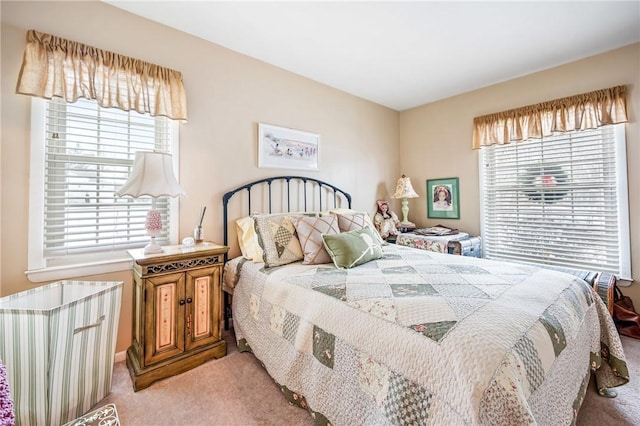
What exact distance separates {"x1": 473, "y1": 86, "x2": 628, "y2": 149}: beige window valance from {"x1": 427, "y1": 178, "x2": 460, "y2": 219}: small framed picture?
22.7 inches

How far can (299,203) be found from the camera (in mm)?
2953

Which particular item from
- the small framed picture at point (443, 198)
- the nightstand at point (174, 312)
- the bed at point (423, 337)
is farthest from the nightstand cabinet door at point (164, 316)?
the small framed picture at point (443, 198)

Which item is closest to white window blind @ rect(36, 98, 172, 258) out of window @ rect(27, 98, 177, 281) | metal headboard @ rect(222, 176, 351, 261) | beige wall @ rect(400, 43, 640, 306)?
window @ rect(27, 98, 177, 281)

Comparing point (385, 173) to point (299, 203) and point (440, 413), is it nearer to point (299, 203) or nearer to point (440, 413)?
point (299, 203)

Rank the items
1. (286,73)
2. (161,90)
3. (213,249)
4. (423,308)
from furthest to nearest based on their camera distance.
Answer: (286,73), (161,90), (213,249), (423,308)

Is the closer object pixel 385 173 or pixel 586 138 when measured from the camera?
pixel 586 138

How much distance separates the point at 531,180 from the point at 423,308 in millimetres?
2748

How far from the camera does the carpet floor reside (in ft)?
4.66

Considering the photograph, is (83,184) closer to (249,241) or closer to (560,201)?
(249,241)

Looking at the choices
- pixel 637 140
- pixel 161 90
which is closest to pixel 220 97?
pixel 161 90

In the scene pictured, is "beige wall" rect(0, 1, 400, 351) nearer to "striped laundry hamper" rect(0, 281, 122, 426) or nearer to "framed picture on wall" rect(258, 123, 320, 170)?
"framed picture on wall" rect(258, 123, 320, 170)

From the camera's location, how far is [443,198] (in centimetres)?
369

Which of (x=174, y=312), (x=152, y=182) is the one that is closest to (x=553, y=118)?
(x=152, y=182)

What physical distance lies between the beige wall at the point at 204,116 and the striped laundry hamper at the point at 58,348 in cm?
34
